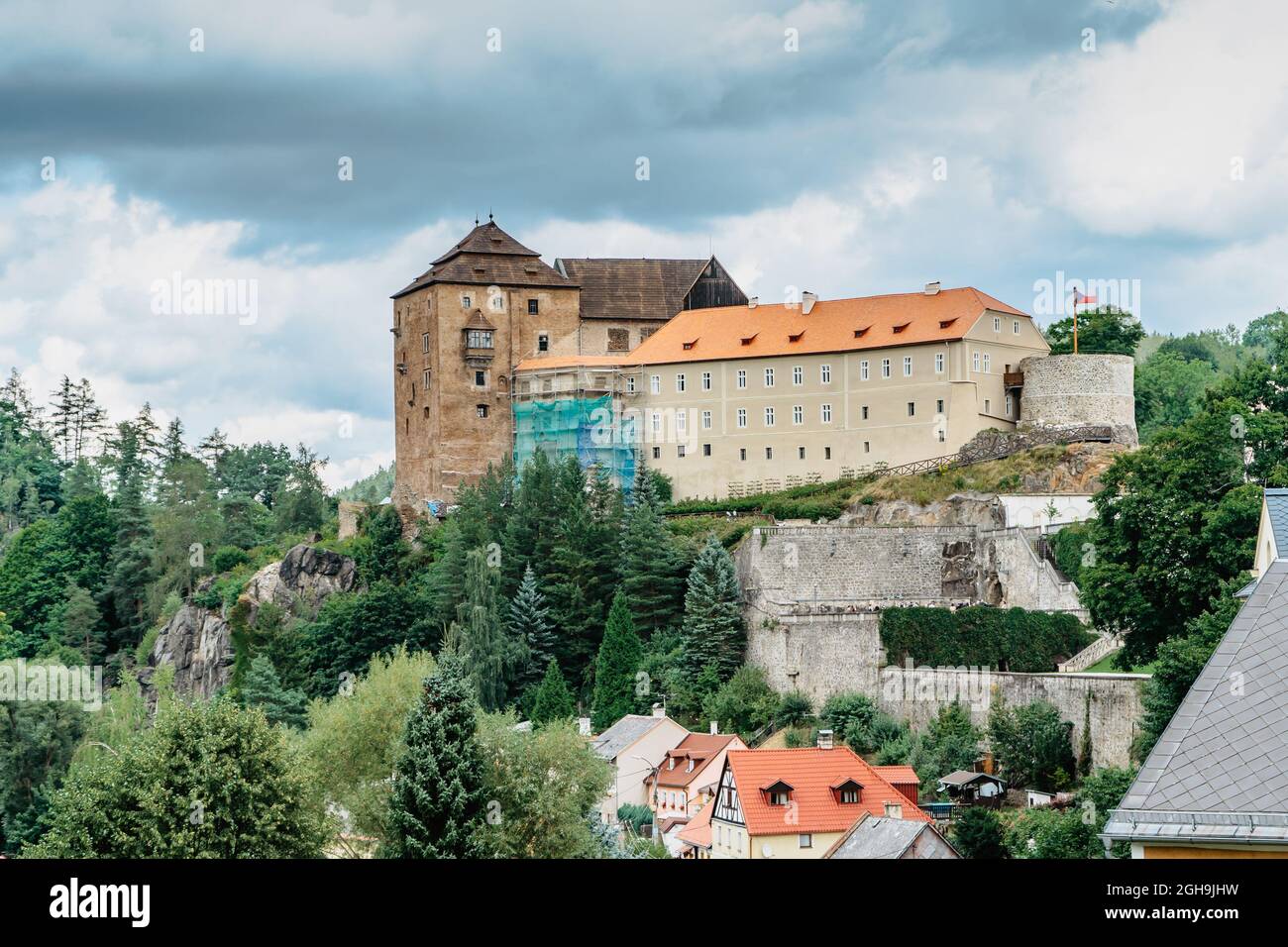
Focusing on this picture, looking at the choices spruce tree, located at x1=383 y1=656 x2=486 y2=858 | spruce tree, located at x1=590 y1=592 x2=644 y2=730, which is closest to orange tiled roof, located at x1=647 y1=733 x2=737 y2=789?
spruce tree, located at x1=590 y1=592 x2=644 y2=730

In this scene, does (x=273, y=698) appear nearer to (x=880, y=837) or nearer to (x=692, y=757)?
(x=692, y=757)

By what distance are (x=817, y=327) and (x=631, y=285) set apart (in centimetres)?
1112

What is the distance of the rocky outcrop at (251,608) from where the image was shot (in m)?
72.9

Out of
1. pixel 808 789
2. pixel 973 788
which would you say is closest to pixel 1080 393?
pixel 973 788

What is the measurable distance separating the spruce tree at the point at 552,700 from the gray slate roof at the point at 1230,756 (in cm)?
4151

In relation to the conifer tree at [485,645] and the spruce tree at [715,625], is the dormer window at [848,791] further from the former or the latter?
the conifer tree at [485,645]

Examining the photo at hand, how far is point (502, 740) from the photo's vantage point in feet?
123

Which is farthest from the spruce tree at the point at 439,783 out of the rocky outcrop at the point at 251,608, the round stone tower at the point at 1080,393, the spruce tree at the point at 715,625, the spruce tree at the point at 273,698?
the rocky outcrop at the point at 251,608

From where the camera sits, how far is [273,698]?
61.9 metres

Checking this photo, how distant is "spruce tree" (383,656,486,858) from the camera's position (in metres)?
33.5
